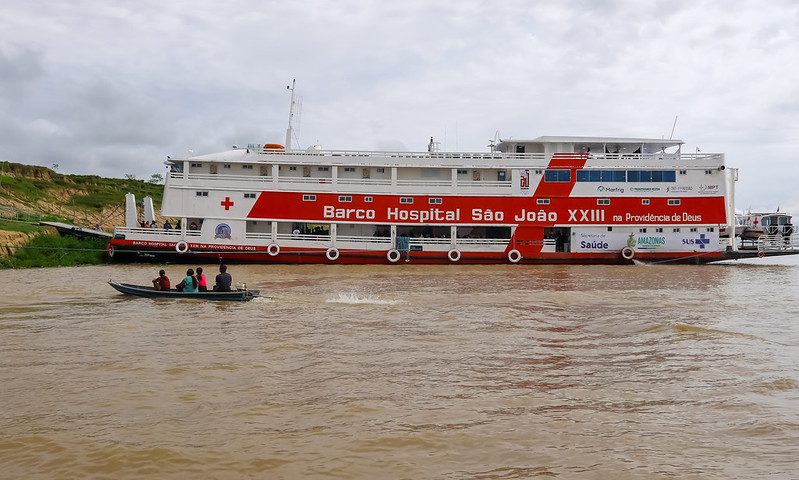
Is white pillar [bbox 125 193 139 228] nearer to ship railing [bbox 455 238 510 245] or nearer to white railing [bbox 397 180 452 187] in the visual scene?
A: white railing [bbox 397 180 452 187]

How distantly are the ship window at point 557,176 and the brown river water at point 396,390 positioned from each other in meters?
14.3

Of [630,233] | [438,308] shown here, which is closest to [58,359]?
[438,308]

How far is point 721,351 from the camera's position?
9391mm

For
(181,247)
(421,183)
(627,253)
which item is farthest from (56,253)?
(627,253)

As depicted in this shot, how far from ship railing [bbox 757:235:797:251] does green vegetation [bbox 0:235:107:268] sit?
29276 mm

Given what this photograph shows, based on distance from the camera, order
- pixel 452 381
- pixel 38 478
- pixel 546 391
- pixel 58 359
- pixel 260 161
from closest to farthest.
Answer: pixel 38 478
pixel 546 391
pixel 452 381
pixel 58 359
pixel 260 161

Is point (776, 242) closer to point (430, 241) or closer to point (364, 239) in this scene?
point (430, 241)

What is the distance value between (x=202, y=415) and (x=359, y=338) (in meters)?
4.41

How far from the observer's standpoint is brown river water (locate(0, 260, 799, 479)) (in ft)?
17.6

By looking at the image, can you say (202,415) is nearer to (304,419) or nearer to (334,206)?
(304,419)

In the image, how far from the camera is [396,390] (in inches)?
293

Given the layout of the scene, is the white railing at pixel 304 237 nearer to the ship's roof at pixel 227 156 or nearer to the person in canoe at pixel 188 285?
the ship's roof at pixel 227 156

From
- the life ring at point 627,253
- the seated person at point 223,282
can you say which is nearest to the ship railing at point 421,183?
the life ring at point 627,253

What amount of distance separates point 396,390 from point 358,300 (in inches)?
331
